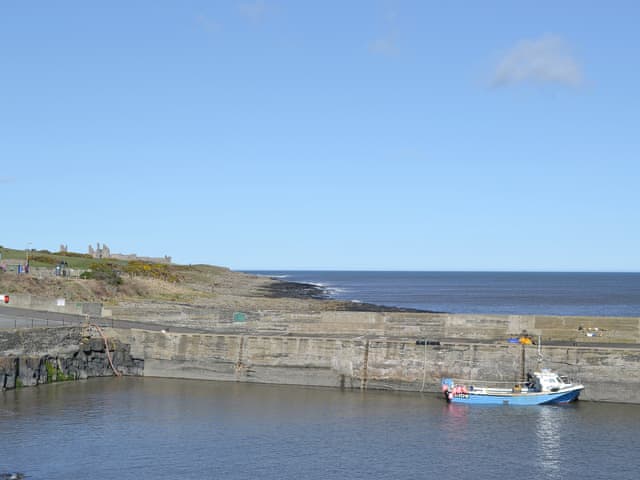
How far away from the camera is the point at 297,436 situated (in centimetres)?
3803

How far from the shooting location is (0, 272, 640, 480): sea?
1310 inches

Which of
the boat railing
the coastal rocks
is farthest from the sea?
the boat railing

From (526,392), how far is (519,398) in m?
0.70

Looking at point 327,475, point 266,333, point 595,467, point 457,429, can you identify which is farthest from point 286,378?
point 595,467

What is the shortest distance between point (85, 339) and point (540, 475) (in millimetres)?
33387

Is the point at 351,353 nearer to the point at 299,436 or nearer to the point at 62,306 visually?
the point at 299,436

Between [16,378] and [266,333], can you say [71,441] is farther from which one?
[266,333]

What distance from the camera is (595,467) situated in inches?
1330

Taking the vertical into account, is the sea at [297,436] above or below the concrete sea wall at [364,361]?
below

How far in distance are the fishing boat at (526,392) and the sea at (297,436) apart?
73 centimetres

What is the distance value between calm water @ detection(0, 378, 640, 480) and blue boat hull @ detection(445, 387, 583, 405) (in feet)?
2.24

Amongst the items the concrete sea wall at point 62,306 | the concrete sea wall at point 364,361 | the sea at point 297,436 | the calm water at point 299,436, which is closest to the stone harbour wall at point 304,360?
the concrete sea wall at point 364,361

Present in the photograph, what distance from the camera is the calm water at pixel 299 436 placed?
109 ft

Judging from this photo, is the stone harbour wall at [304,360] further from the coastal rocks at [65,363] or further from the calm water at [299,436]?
the calm water at [299,436]
